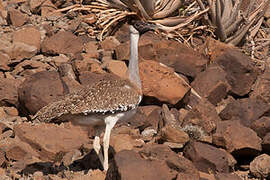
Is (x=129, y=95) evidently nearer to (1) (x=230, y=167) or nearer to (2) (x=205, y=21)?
(1) (x=230, y=167)

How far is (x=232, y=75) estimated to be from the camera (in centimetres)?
1148

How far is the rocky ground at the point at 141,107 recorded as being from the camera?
7512 millimetres

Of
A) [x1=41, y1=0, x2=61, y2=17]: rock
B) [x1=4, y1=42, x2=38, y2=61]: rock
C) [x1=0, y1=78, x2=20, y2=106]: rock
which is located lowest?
[x1=0, y1=78, x2=20, y2=106]: rock

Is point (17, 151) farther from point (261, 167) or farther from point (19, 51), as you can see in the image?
point (19, 51)

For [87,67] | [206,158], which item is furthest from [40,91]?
[206,158]

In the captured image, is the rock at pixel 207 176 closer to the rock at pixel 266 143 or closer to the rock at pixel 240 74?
the rock at pixel 266 143

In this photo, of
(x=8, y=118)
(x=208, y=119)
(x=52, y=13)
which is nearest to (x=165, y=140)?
(x=208, y=119)

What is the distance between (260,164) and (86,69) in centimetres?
433

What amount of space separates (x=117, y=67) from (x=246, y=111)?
2665mm

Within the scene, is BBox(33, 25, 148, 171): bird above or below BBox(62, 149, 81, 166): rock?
above

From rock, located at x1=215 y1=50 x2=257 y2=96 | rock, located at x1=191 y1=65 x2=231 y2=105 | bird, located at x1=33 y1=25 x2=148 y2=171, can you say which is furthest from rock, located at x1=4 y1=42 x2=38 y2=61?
bird, located at x1=33 y1=25 x2=148 y2=171

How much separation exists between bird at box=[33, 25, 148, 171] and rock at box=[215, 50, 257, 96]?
168 inches

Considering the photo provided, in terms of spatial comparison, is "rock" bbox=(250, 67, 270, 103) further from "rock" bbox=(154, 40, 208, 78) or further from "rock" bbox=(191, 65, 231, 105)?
"rock" bbox=(154, 40, 208, 78)

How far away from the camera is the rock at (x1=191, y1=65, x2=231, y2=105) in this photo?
10.9 meters
